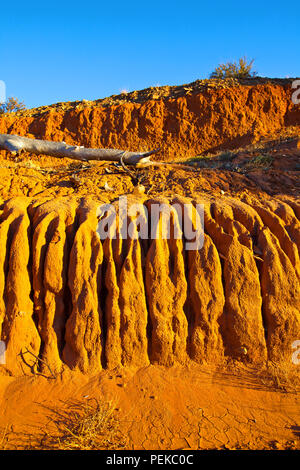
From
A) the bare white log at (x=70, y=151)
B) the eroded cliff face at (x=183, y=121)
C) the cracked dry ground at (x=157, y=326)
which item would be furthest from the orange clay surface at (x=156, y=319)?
the eroded cliff face at (x=183, y=121)

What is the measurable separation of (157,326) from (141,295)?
1.47ft

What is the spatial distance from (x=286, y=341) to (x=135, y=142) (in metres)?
9.79

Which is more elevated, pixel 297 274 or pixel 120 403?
pixel 297 274

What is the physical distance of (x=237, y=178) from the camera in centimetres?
618

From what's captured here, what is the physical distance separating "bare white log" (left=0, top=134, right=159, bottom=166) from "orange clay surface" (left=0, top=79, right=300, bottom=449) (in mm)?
1424

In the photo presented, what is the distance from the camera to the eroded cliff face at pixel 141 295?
4.11 metres

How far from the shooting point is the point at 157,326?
13.6 feet

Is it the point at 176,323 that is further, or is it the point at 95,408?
the point at 176,323

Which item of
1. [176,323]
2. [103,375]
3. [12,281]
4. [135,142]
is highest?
[135,142]

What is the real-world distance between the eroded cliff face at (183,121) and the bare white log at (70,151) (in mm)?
4317

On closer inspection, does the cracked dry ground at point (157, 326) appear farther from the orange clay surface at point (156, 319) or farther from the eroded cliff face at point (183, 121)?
the eroded cliff face at point (183, 121)
